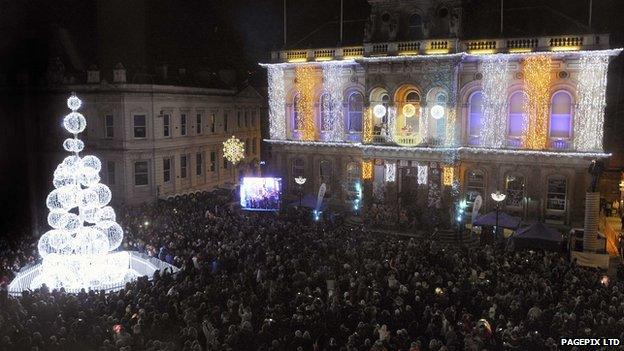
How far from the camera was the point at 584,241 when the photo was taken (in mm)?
26578

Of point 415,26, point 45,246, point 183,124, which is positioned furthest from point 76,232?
point 415,26

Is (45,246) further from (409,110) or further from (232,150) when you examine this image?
(232,150)

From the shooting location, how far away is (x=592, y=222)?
86.2 ft

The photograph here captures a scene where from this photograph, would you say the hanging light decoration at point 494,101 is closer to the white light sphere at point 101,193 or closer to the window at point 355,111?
the window at point 355,111

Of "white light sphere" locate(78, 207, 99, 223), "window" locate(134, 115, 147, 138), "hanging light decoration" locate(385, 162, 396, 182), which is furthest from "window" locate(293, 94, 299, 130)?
"white light sphere" locate(78, 207, 99, 223)

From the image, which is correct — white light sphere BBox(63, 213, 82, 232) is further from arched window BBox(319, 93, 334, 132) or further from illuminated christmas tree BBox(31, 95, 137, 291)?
arched window BBox(319, 93, 334, 132)

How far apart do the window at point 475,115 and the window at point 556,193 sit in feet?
16.1

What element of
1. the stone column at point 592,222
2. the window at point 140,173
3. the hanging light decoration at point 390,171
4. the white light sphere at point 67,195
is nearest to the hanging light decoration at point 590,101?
the stone column at point 592,222

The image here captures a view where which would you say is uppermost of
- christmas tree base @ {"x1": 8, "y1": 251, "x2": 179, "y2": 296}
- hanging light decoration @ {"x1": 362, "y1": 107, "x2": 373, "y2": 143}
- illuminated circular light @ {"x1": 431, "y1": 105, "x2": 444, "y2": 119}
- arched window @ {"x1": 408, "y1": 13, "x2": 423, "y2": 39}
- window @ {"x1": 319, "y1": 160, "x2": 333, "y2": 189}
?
arched window @ {"x1": 408, "y1": 13, "x2": 423, "y2": 39}

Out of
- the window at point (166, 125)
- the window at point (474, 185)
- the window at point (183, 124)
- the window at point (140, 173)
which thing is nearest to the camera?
the window at point (474, 185)

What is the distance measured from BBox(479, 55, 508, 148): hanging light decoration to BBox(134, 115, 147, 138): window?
2197 cm

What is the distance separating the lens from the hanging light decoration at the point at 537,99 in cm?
3047

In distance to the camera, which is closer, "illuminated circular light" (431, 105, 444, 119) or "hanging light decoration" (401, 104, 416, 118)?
"hanging light decoration" (401, 104, 416, 118)

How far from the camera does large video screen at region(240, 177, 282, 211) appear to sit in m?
33.4
